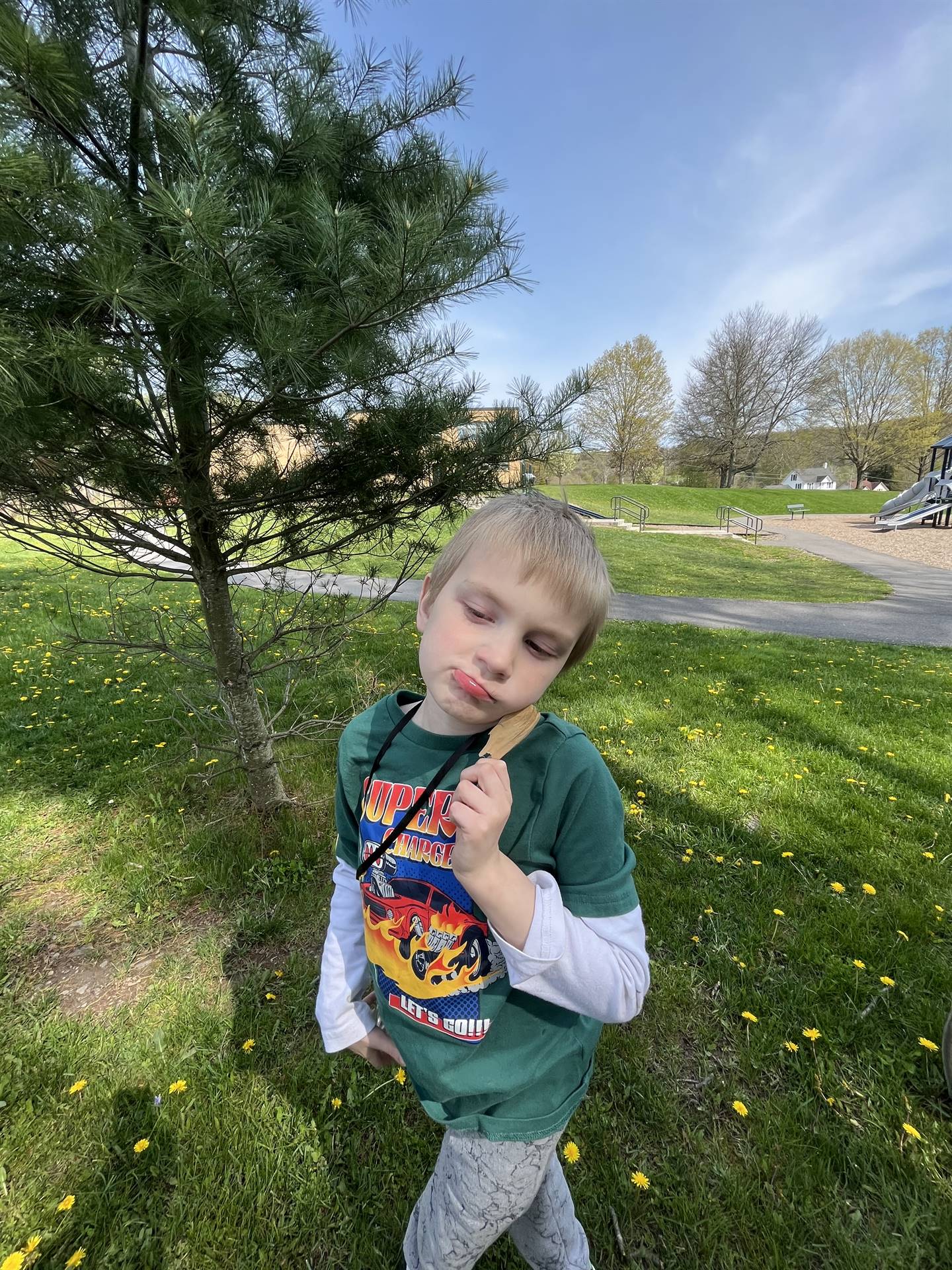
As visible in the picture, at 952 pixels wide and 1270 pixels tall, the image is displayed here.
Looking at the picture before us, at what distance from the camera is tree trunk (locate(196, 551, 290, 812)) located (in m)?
2.47

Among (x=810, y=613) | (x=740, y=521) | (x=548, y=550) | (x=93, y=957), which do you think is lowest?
(x=810, y=613)

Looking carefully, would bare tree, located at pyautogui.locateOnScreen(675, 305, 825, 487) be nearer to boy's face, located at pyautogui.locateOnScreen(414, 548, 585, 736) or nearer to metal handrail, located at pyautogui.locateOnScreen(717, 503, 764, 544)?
metal handrail, located at pyautogui.locateOnScreen(717, 503, 764, 544)

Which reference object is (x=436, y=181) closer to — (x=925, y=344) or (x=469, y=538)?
(x=469, y=538)

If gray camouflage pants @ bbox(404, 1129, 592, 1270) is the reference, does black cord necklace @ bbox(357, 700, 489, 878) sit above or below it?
above

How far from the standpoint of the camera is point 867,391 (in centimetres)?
3791

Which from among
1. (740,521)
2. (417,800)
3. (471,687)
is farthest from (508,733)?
(740,521)

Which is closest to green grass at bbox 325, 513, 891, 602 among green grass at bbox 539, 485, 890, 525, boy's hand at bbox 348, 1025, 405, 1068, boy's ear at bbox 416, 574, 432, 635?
boy's ear at bbox 416, 574, 432, 635

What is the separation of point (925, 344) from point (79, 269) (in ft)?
162

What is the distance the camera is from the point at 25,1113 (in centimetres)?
182

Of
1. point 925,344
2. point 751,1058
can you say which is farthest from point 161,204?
point 925,344

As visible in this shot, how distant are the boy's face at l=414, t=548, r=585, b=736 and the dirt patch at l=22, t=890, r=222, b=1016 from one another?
2.28m

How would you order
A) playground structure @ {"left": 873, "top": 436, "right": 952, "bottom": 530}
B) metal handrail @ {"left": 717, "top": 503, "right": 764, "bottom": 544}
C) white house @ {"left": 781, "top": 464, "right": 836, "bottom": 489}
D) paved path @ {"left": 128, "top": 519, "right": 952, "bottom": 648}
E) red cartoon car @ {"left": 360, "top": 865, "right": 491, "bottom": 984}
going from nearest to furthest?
1. red cartoon car @ {"left": 360, "top": 865, "right": 491, "bottom": 984}
2. paved path @ {"left": 128, "top": 519, "right": 952, "bottom": 648}
3. playground structure @ {"left": 873, "top": 436, "right": 952, "bottom": 530}
4. metal handrail @ {"left": 717, "top": 503, "right": 764, "bottom": 544}
5. white house @ {"left": 781, "top": 464, "right": 836, "bottom": 489}

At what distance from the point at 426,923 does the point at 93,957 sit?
2.22m

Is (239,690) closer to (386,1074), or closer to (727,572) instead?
(386,1074)
